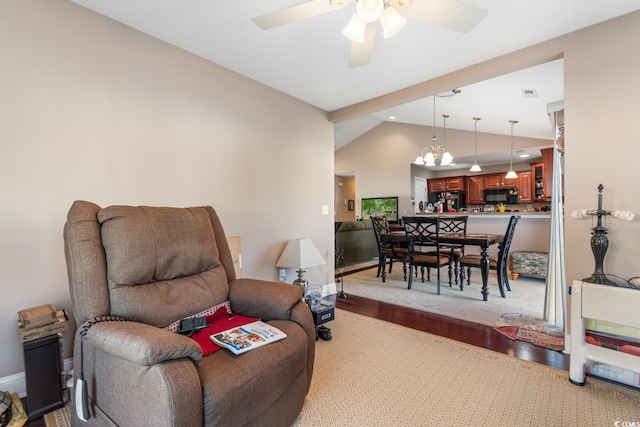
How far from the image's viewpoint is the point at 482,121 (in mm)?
5438

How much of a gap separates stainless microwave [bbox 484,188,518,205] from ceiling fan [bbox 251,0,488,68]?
749cm

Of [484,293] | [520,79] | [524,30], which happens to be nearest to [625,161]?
[524,30]

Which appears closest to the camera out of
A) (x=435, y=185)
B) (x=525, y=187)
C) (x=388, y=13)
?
A: (x=388, y=13)

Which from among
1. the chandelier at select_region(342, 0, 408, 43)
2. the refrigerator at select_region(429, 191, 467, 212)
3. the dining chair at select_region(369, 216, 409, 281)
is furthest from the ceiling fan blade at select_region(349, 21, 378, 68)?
the refrigerator at select_region(429, 191, 467, 212)

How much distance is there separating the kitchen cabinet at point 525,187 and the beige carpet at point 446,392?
647 centimetres

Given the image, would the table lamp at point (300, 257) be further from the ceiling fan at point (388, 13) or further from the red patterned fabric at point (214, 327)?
the ceiling fan at point (388, 13)

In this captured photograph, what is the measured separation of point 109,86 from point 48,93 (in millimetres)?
370

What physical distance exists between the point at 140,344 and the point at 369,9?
1754mm

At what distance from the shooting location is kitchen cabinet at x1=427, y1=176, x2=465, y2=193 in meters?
8.37

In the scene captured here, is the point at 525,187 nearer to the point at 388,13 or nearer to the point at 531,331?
the point at 531,331

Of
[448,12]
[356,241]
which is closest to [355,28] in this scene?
[448,12]

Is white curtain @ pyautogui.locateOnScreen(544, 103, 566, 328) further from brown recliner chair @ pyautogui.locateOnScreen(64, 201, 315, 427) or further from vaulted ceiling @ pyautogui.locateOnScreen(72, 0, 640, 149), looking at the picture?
brown recliner chair @ pyautogui.locateOnScreen(64, 201, 315, 427)

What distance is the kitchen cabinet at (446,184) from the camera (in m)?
8.37

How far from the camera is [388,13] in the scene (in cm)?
151
